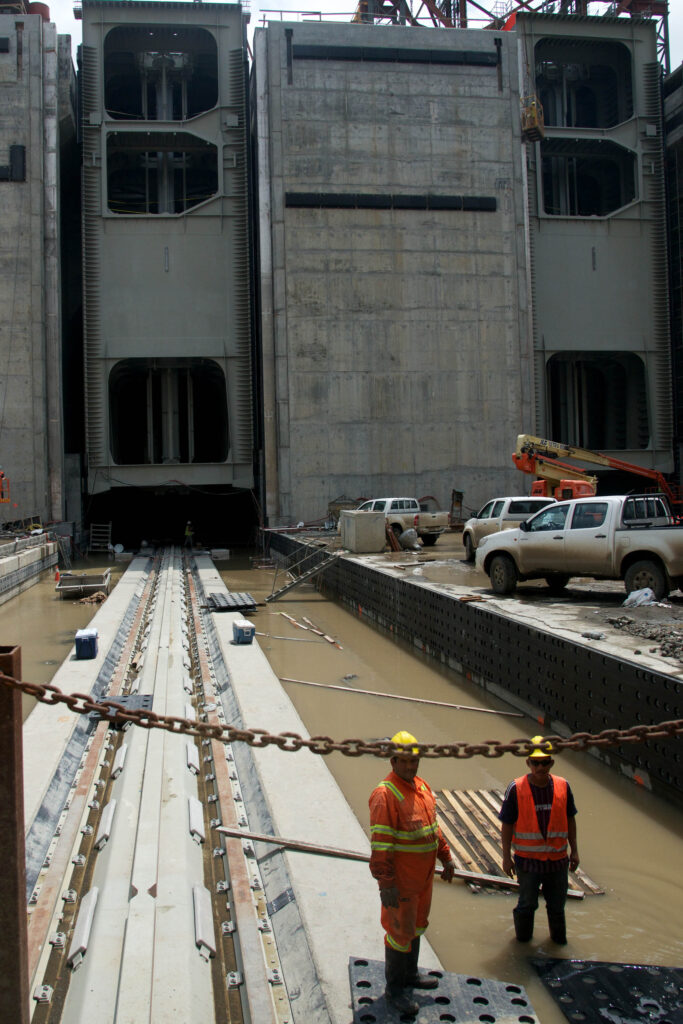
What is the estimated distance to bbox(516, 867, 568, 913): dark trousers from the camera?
15.6 feet

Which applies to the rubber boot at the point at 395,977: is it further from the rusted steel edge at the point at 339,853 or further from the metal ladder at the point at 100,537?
the metal ladder at the point at 100,537

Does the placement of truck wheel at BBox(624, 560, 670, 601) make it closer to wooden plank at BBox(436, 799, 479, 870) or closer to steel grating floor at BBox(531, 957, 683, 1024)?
wooden plank at BBox(436, 799, 479, 870)

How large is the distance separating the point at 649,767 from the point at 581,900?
7.12 feet

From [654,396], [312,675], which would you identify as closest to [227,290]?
[654,396]

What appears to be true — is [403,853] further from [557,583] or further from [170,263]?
[170,263]

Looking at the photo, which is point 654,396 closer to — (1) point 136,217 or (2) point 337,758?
(1) point 136,217

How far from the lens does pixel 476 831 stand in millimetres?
6402

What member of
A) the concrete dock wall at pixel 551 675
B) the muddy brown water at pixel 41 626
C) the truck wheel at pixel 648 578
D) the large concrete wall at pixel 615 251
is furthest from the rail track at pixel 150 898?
the large concrete wall at pixel 615 251

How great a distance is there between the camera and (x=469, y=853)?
603 centimetres

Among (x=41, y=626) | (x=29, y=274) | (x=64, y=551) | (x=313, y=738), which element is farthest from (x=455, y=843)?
(x=29, y=274)

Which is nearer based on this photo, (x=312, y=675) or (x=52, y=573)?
(x=312, y=675)

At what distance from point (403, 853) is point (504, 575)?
32.8 feet

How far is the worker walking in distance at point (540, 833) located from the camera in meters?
4.68

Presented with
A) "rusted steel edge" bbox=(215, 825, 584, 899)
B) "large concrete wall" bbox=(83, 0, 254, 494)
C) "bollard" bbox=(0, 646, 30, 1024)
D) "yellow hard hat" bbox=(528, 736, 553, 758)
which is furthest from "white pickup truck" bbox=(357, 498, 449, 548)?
"bollard" bbox=(0, 646, 30, 1024)
